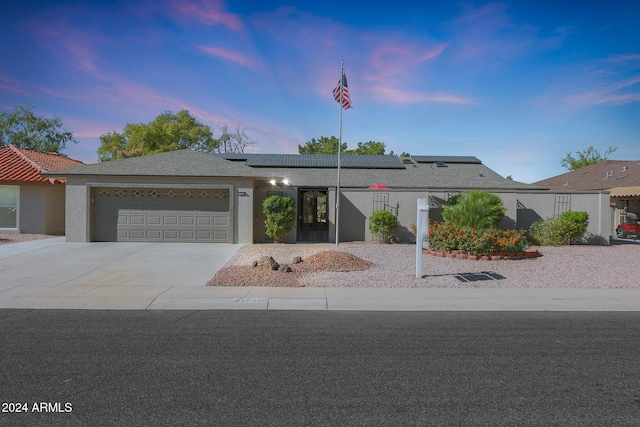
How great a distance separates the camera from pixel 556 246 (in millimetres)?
16516

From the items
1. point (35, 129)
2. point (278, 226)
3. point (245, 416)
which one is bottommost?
point (245, 416)

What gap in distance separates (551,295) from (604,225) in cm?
1153

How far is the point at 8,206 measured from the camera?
770 inches

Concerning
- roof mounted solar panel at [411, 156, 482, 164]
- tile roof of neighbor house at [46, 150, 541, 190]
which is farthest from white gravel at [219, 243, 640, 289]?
roof mounted solar panel at [411, 156, 482, 164]

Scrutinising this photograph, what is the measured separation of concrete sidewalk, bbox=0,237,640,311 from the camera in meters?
7.77

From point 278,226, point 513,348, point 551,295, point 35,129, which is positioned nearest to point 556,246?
point 551,295

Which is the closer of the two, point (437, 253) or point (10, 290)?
point (10, 290)

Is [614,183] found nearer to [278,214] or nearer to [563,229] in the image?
[563,229]

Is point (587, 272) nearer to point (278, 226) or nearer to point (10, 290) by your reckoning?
point (278, 226)

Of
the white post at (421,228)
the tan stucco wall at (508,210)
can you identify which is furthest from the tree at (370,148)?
the white post at (421,228)

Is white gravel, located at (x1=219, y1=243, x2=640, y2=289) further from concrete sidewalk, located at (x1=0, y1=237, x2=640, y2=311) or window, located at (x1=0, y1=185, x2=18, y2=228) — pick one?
window, located at (x1=0, y1=185, x2=18, y2=228)

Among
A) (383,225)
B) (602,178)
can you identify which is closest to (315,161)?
(383,225)

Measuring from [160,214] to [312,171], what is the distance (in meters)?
9.04

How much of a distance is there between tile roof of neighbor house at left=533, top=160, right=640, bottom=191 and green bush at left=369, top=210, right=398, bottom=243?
17.1 m
